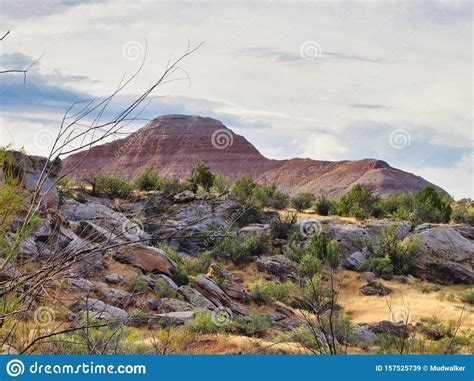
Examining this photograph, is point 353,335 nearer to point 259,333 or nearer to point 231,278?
point 259,333

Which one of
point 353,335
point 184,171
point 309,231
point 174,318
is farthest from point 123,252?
point 184,171

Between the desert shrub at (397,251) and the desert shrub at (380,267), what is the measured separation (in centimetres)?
37

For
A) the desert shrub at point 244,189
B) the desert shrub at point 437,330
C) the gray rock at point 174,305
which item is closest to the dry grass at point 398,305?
the desert shrub at point 437,330

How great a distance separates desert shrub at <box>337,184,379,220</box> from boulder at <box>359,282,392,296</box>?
9.41 metres

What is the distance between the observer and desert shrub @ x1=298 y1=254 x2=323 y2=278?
20603 mm

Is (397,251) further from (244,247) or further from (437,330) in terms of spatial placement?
(437,330)

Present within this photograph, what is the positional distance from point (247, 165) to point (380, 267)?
2783 inches

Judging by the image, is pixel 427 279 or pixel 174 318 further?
pixel 427 279

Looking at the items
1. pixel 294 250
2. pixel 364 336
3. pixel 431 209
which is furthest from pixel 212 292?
pixel 431 209

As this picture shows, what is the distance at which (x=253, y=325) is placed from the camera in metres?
14.5

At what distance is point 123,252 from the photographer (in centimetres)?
1797

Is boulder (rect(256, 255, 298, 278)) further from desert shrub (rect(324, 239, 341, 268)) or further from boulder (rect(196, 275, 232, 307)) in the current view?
boulder (rect(196, 275, 232, 307))

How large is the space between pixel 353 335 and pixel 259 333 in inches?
85.7

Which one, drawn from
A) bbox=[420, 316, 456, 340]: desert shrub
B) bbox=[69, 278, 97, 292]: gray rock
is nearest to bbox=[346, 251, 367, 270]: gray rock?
bbox=[420, 316, 456, 340]: desert shrub
